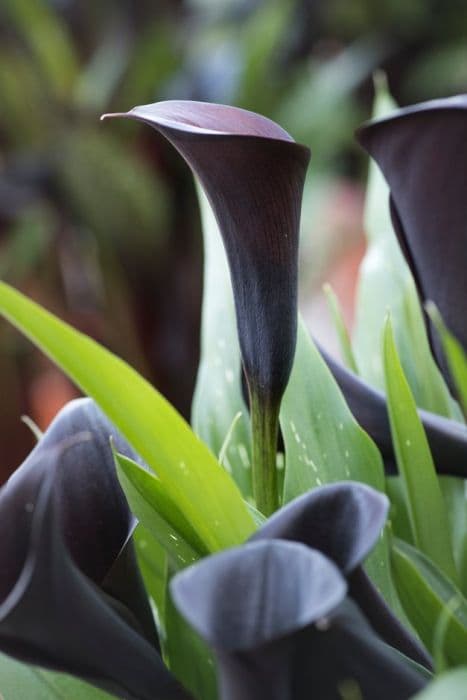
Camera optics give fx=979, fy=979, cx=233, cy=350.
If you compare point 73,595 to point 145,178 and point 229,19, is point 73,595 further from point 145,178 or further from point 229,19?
point 229,19

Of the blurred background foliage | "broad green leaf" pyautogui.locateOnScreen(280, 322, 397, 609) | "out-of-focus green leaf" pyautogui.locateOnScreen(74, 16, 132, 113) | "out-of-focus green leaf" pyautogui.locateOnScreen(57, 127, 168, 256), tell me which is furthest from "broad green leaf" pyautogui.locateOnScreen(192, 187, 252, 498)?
"out-of-focus green leaf" pyautogui.locateOnScreen(74, 16, 132, 113)

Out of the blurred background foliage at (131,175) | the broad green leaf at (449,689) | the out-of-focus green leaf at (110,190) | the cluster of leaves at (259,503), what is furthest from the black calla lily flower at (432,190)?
the out-of-focus green leaf at (110,190)

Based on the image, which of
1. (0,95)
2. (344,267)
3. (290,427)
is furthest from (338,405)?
(0,95)

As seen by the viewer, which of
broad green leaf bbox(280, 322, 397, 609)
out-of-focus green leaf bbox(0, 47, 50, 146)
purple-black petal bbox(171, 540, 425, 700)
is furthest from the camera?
out-of-focus green leaf bbox(0, 47, 50, 146)

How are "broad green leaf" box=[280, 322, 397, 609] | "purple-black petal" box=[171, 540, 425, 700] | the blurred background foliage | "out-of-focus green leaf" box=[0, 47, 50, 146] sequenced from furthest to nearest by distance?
"out-of-focus green leaf" box=[0, 47, 50, 146] < the blurred background foliage < "broad green leaf" box=[280, 322, 397, 609] < "purple-black petal" box=[171, 540, 425, 700]

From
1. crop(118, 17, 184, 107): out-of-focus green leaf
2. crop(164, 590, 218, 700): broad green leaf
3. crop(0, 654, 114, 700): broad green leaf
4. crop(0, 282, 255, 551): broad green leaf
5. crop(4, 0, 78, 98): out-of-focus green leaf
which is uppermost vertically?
crop(4, 0, 78, 98): out-of-focus green leaf

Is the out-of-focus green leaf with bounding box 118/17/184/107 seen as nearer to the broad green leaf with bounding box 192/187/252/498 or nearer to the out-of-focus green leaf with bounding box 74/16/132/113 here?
the out-of-focus green leaf with bounding box 74/16/132/113

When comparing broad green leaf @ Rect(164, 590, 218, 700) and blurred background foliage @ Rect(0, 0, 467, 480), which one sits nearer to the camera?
broad green leaf @ Rect(164, 590, 218, 700)
